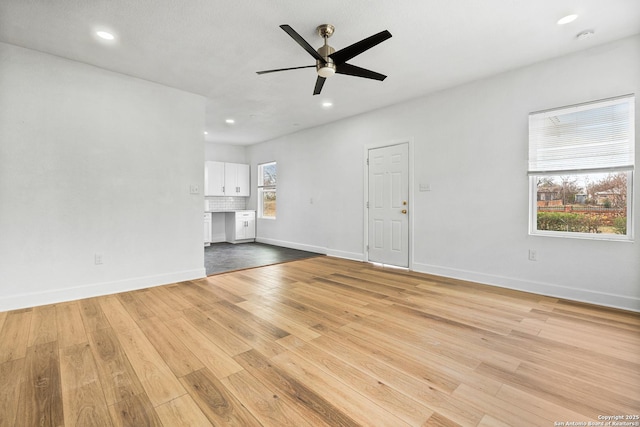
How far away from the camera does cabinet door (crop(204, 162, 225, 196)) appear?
708 cm

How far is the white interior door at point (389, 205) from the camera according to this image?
457cm

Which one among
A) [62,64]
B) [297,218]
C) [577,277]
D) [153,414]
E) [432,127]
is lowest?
[153,414]

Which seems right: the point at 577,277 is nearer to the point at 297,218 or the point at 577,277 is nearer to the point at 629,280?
the point at 629,280

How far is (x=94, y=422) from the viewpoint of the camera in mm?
1364

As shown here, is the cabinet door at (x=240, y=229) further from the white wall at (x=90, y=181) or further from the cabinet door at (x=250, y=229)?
the white wall at (x=90, y=181)

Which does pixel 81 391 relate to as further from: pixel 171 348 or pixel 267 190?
pixel 267 190

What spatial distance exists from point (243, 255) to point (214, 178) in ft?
8.48

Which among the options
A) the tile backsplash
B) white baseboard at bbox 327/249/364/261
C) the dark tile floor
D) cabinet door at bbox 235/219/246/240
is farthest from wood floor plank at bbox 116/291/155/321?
the tile backsplash

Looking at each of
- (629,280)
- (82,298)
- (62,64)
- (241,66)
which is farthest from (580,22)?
(82,298)

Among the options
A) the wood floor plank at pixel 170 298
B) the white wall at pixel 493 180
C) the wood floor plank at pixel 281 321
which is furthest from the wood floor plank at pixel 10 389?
the white wall at pixel 493 180

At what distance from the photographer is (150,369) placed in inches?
71.3

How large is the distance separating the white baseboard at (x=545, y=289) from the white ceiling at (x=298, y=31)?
259cm

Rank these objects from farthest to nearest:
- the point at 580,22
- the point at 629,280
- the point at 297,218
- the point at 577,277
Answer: the point at 297,218
the point at 577,277
the point at 629,280
the point at 580,22

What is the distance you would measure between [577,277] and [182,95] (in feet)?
17.7
